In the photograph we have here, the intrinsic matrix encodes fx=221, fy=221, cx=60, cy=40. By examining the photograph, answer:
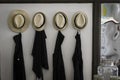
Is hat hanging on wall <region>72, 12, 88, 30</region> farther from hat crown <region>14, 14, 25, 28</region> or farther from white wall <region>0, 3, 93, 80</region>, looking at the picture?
hat crown <region>14, 14, 25, 28</region>

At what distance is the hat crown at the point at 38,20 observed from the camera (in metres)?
3.28

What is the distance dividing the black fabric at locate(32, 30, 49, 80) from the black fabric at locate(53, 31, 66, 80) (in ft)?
0.46

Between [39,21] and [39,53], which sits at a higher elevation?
[39,21]

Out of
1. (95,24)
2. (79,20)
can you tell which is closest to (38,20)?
(79,20)

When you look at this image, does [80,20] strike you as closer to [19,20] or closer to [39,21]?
[39,21]

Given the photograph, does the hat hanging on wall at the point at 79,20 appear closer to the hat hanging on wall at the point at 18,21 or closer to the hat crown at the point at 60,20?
the hat crown at the point at 60,20

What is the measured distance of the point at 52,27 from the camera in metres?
3.35

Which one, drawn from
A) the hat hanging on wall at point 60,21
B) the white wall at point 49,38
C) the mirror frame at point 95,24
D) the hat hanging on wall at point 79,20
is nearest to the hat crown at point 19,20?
the white wall at point 49,38

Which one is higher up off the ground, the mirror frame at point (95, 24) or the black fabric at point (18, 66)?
the mirror frame at point (95, 24)

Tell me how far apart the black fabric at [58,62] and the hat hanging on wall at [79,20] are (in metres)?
0.27

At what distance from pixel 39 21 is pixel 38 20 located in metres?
0.03

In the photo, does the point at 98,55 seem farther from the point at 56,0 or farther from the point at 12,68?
the point at 12,68

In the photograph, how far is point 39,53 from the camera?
3.28 meters

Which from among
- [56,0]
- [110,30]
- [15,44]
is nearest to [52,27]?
[56,0]
